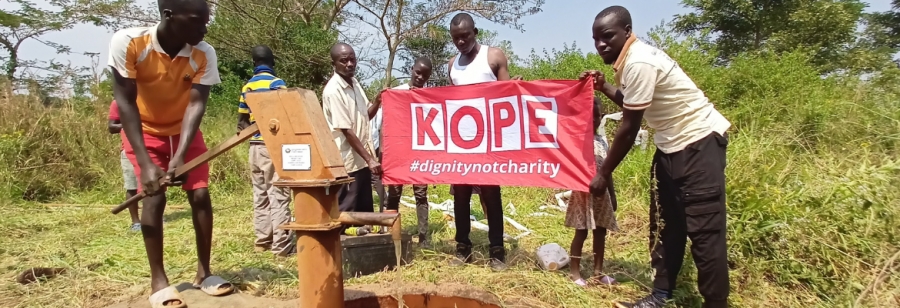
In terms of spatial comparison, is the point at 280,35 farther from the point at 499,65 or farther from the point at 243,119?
the point at 499,65

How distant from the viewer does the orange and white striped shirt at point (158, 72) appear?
2441 millimetres

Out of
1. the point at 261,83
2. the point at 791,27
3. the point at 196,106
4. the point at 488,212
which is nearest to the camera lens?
the point at 196,106

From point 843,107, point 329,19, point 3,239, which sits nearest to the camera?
point 3,239

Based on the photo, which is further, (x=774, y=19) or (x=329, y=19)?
(x=774, y=19)

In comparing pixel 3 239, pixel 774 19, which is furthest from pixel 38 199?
pixel 774 19

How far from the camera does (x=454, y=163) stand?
3.61 meters

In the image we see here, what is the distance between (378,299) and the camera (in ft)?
9.05

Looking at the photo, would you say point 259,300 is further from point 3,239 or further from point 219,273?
point 3,239

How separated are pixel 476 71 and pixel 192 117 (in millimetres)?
1875

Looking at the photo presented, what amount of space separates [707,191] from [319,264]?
189 centimetres

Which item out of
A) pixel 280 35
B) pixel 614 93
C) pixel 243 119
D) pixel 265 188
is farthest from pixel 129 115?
pixel 280 35

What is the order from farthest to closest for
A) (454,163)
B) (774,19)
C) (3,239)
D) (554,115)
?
(774,19) < (3,239) < (454,163) < (554,115)

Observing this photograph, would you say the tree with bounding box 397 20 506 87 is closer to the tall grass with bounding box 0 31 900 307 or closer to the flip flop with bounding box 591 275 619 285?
the tall grass with bounding box 0 31 900 307

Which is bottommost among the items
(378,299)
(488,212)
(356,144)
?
(378,299)
